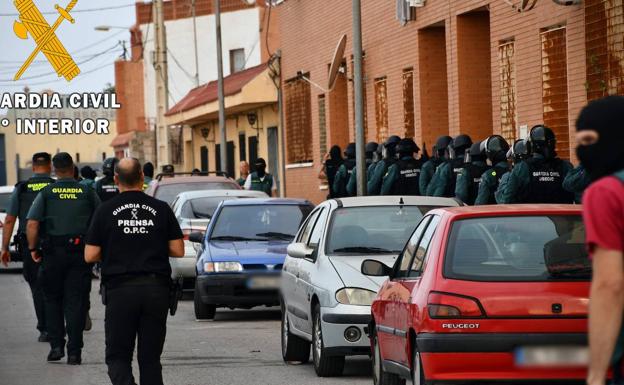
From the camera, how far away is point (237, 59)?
59.0 metres

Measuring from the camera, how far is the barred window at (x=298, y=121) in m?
35.0

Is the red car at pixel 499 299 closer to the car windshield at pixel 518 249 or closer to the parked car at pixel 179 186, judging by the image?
the car windshield at pixel 518 249

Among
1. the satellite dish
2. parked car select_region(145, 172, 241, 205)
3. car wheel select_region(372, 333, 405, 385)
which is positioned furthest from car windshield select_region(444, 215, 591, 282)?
the satellite dish

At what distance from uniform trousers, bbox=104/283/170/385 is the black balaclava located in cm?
464

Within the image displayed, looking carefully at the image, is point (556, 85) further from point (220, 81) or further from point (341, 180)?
point (220, 81)

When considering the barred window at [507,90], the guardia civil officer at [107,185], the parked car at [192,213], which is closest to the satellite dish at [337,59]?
the guardia civil officer at [107,185]

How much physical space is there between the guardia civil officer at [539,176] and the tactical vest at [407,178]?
444 centimetres

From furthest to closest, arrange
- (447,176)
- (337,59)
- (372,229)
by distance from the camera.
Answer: (337,59), (447,176), (372,229)

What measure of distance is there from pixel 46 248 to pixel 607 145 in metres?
8.92

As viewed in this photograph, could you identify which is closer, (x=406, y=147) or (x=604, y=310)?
(x=604, y=310)

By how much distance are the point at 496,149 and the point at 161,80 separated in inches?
1308

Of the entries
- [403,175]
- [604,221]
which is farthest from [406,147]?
[604,221]

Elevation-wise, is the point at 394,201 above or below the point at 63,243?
above

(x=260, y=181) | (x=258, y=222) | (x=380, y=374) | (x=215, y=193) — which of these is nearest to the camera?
(x=380, y=374)
